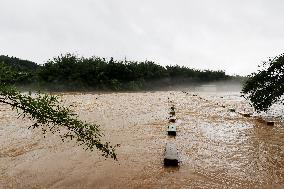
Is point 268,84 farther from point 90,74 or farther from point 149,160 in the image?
point 90,74

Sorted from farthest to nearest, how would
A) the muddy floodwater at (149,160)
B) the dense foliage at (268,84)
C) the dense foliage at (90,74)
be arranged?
the dense foliage at (90,74), the dense foliage at (268,84), the muddy floodwater at (149,160)

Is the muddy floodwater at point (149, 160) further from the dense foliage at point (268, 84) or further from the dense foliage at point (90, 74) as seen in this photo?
the dense foliage at point (90, 74)

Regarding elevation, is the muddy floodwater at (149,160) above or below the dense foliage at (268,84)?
below

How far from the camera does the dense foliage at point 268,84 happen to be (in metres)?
13.4

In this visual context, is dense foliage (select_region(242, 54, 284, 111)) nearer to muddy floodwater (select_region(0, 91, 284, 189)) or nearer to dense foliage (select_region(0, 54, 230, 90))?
muddy floodwater (select_region(0, 91, 284, 189))

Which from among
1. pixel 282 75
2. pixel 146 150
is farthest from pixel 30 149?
pixel 282 75

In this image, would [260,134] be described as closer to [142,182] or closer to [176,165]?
[176,165]

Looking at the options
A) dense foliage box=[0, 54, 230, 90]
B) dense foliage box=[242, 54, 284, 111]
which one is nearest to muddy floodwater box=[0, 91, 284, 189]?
dense foliage box=[242, 54, 284, 111]

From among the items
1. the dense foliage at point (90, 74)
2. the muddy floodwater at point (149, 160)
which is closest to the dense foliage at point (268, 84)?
the muddy floodwater at point (149, 160)

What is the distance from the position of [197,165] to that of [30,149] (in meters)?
3.82

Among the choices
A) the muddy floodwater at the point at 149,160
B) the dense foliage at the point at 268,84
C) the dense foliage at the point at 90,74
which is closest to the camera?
the muddy floodwater at the point at 149,160

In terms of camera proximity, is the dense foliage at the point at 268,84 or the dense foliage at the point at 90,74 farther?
the dense foliage at the point at 90,74

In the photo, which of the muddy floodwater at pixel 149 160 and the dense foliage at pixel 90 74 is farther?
the dense foliage at pixel 90 74

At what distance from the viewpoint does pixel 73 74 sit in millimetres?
40000
